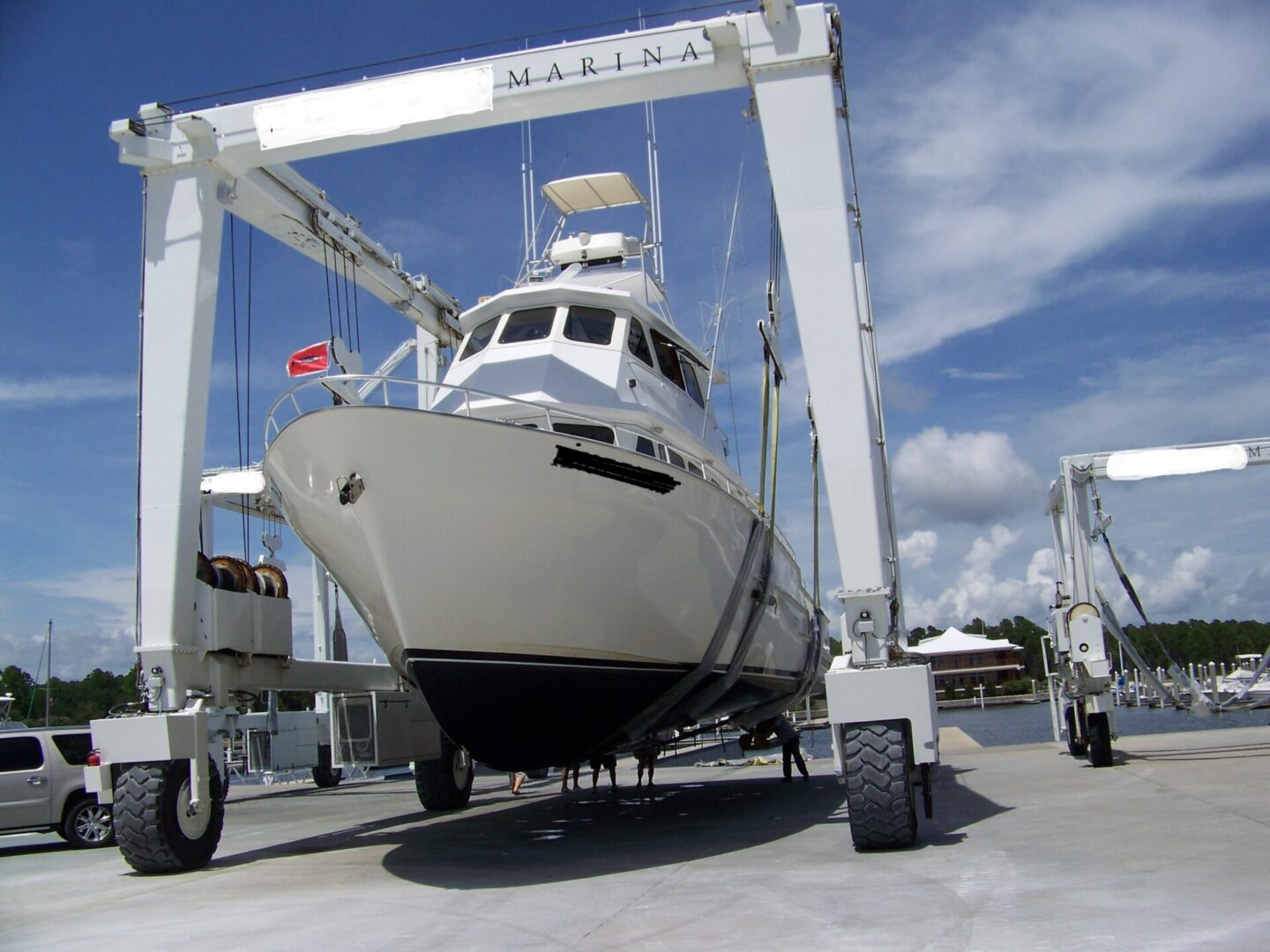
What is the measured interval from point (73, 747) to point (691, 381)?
8033mm

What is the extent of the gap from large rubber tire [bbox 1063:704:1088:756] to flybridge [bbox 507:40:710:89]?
10261mm

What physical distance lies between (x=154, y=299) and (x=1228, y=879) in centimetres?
920

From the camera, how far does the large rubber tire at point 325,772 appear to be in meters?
21.7

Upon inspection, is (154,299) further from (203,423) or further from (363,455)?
(363,455)

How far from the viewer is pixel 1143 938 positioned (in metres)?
4.38

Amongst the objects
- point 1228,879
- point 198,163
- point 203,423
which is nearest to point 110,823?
point 203,423

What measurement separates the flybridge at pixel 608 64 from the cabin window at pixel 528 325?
2.20 metres

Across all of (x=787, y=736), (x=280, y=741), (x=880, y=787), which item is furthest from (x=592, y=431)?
(x=280, y=741)

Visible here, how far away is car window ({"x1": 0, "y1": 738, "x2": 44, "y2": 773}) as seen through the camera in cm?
1169

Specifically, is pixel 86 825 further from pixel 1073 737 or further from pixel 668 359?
pixel 1073 737

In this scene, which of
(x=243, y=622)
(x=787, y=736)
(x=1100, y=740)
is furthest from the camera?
(x=787, y=736)

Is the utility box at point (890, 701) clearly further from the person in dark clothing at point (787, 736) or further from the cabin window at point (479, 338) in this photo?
the person in dark clothing at point (787, 736)

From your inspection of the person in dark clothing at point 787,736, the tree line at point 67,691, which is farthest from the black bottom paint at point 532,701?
the tree line at point 67,691

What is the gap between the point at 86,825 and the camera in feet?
39.3
